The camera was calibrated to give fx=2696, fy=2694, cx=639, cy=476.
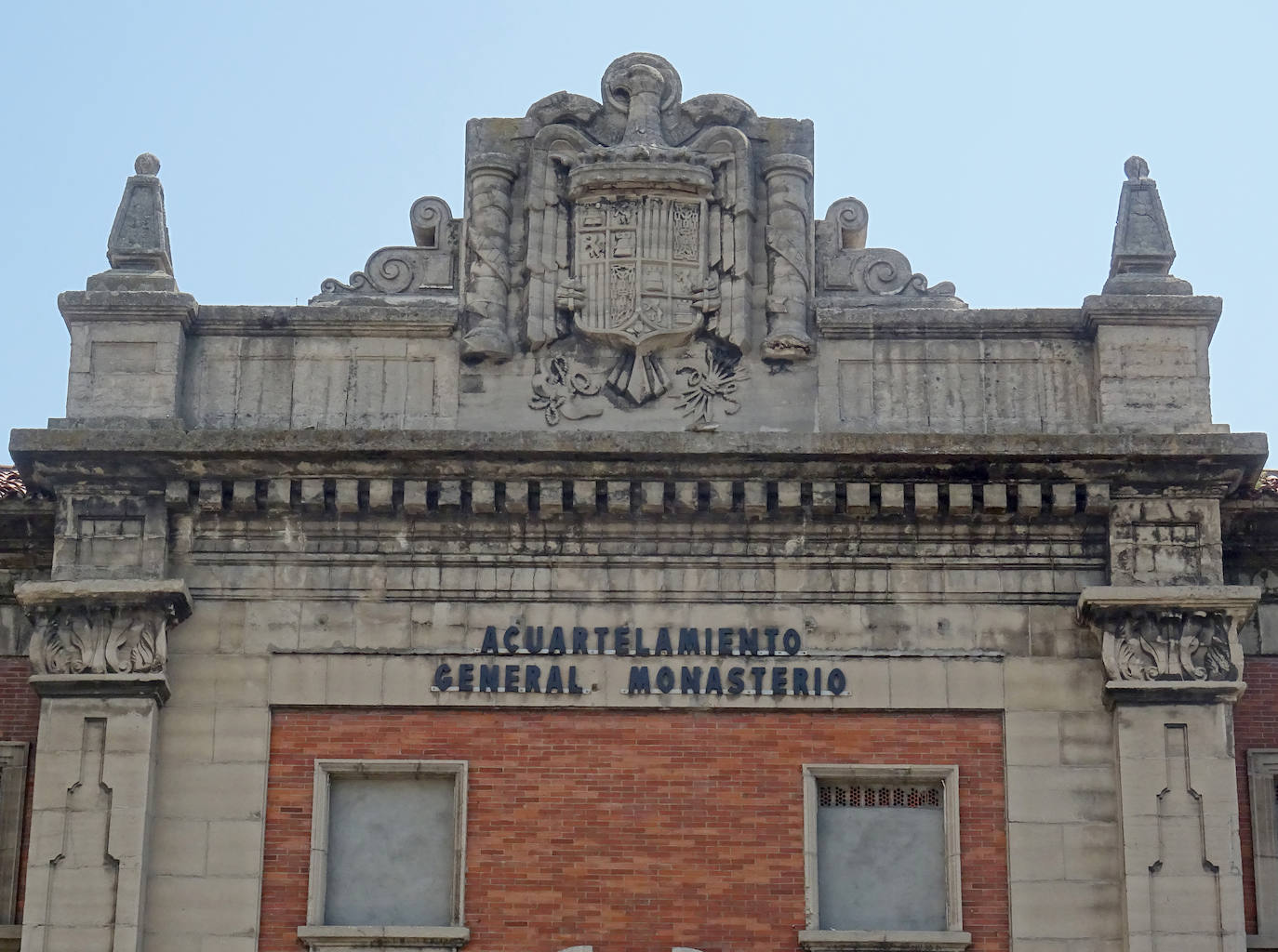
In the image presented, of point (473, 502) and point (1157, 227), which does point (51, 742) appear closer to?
point (473, 502)

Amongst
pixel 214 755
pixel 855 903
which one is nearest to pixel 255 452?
pixel 214 755

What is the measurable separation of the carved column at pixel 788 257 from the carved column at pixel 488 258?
2448mm

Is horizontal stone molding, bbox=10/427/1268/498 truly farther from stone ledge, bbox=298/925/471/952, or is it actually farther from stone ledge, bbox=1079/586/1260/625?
stone ledge, bbox=298/925/471/952

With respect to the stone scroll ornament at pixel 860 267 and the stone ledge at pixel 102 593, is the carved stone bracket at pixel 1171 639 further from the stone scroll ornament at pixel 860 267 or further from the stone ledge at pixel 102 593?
the stone ledge at pixel 102 593

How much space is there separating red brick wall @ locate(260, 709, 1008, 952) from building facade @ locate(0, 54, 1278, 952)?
0.04 m

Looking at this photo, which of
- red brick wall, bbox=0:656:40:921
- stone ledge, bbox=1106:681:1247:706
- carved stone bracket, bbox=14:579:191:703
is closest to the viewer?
stone ledge, bbox=1106:681:1247:706

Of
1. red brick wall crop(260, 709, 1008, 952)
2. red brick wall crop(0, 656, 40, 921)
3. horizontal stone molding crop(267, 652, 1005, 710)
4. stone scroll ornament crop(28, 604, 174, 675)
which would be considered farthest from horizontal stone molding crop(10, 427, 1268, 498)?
red brick wall crop(260, 709, 1008, 952)

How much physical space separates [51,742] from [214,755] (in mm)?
1411

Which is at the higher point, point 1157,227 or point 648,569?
point 1157,227

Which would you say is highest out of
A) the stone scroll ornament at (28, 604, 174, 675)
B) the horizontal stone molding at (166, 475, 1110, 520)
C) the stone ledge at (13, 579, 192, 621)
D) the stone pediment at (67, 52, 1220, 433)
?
the stone pediment at (67, 52, 1220, 433)

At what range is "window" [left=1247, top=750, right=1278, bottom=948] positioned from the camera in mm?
24016

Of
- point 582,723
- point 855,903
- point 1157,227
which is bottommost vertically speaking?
point 855,903

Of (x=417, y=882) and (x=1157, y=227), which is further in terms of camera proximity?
(x=1157, y=227)

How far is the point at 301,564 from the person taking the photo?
2430cm
